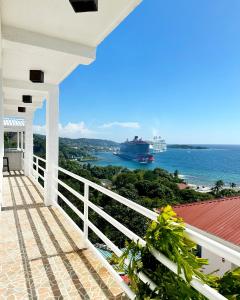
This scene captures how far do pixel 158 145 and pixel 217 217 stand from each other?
180 feet

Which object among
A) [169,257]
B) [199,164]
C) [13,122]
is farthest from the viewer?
[199,164]

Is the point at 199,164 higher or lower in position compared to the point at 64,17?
lower

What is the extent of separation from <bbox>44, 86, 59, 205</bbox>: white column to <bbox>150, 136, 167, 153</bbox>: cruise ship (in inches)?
2270

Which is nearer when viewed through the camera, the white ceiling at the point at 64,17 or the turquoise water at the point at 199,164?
the white ceiling at the point at 64,17

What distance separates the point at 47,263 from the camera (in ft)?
8.74

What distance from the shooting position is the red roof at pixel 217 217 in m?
10.1

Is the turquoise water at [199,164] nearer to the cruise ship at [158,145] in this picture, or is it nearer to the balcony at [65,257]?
the cruise ship at [158,145]

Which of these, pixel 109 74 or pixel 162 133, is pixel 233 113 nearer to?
pixel 162 133

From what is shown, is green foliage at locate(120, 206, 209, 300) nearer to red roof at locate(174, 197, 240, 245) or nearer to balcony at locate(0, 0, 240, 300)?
balcony at locate(0, 0, 240, 300)

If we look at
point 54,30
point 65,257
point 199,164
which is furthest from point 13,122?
point 199,164

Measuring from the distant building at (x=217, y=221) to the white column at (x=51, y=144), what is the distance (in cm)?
618

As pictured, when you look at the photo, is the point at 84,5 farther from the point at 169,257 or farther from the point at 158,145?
the point at 158,145

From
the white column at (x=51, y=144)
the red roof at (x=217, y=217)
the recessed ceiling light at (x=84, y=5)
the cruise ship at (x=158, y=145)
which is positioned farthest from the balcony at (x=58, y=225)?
the cruise ship at (x=158, y=145)

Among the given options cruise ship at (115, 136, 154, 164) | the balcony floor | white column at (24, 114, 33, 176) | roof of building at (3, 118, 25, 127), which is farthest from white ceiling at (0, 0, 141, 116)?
cruise ship at (115, 136, 154, 164)
